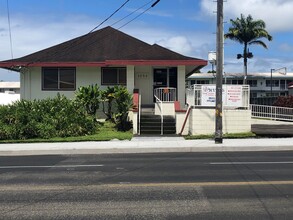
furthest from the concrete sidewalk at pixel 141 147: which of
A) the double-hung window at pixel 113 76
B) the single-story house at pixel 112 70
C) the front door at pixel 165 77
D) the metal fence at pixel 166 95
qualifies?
the front door at pixel 165 77

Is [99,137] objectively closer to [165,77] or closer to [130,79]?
[130,79]

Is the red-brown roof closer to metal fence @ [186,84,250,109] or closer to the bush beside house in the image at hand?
the bush beside house

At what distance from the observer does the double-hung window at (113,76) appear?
88.2ft

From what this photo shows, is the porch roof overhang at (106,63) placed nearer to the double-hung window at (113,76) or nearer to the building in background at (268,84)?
the double-hung window at (113,76)

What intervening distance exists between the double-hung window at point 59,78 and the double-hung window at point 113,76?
194cm

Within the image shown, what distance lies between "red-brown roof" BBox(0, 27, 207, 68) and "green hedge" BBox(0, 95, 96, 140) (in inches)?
162

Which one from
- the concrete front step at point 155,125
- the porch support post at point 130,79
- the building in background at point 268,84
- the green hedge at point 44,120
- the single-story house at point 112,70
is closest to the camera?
the green hedge at point 44,120

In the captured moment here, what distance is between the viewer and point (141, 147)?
16453 mm

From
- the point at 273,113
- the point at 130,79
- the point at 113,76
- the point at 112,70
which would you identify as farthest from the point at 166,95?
the point at 273,113

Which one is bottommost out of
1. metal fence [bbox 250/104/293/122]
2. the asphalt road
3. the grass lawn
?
the asphalt road

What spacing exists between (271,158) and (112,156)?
17.4 feet

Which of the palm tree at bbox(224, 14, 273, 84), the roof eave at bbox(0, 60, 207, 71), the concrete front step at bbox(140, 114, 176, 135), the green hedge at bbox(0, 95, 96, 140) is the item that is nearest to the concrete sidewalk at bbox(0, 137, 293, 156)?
the green hedge at bbox(0, 95, 96, 140)

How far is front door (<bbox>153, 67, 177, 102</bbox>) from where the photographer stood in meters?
27.0

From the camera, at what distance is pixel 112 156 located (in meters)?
14.9
